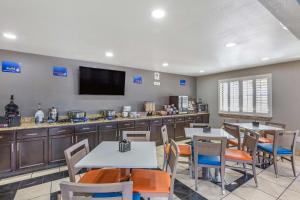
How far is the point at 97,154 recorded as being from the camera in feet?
5.90

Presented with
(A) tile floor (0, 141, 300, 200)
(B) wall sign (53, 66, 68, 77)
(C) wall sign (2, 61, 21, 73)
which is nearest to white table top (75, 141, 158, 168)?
(A) tile floor (0, 141, 300, 200)

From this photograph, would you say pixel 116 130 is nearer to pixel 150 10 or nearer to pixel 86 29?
pixel 86 29

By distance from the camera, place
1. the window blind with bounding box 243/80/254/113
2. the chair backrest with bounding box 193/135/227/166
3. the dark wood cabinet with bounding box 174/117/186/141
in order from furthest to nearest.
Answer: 1. the dark wood cabinet with bounding box 174/117/186/141
2. the window blind with bounding box 243/80/254/113
3. the chair backrest with bounding box 193/135/227/166

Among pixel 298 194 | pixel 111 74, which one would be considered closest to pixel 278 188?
pixel 298 194

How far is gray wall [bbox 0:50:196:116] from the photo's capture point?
3189 millimetres

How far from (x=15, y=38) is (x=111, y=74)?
2.13 meters

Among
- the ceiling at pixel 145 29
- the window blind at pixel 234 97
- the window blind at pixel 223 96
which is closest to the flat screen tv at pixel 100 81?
the ceiling at pixel 145 29

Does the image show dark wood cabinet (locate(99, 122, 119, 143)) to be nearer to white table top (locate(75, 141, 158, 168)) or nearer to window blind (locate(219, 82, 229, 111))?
white table top (locate(75, 141, 158, 168))

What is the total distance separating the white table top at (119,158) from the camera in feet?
4.94

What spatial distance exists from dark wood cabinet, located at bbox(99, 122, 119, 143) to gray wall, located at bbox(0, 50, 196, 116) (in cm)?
71

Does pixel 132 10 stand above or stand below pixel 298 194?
above

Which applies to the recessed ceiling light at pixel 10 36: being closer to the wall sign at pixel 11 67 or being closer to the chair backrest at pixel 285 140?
the wall sign at pixel 11 67

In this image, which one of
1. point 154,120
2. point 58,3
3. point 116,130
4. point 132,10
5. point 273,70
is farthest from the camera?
point 154,120

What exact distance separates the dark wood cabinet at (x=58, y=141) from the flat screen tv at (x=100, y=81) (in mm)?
1071
